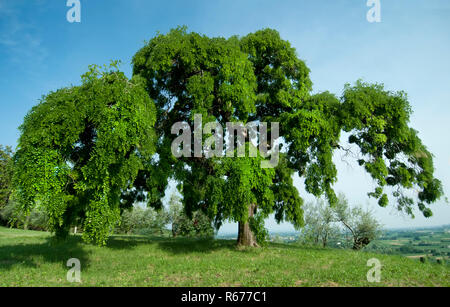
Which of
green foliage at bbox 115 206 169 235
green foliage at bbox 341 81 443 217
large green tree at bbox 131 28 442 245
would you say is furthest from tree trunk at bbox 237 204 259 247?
green foliage at bbox 115 206 169 235

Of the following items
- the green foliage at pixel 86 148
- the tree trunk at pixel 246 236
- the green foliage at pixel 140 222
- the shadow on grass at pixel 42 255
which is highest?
the green foliage at pixel 86 148

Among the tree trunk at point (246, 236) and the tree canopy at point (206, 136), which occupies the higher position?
the tree canopy at point (206, 136)

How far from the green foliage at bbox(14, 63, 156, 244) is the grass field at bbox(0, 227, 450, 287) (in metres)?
2.20

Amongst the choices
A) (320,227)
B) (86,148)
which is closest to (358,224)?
(320,227)

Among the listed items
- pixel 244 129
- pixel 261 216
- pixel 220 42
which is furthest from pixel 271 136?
pixel 220 42

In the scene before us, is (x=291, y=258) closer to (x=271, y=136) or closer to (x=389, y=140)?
(x=271, y=136)

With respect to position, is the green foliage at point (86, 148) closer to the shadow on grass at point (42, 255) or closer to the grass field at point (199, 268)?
the grass field at point (199, 268)

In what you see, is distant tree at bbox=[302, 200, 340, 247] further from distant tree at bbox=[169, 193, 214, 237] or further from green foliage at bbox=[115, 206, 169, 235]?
green foliage at bbox=[115, 206, 169, 235]

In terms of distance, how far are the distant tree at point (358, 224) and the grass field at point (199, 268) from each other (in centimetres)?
1525

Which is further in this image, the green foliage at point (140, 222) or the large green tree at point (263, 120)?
the green foliage at point (140, 222)

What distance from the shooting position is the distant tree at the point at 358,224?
90.7ft

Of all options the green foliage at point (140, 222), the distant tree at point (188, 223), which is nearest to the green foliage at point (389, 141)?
the distant tree at point (188, 223)

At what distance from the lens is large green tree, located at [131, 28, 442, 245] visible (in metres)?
14.9

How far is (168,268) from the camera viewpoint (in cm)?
1246
